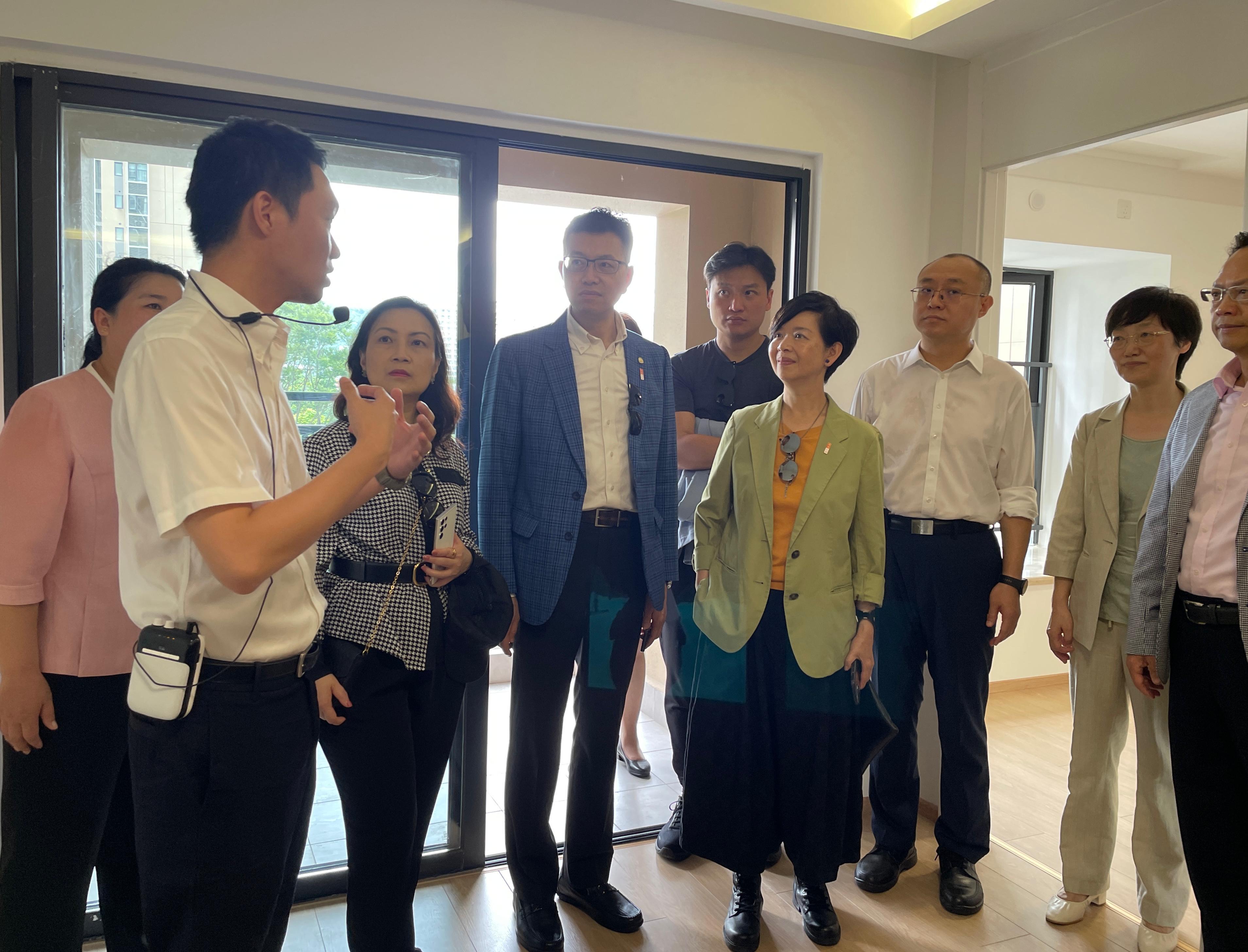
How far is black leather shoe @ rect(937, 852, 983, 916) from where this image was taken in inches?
99.2

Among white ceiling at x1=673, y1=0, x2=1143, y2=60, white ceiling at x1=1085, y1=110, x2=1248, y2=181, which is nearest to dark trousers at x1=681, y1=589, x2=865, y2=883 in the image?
white ceiling at x1=673, y1=0, x2=1143, y2=60

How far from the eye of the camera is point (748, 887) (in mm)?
2393

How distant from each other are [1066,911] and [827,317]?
1.78m

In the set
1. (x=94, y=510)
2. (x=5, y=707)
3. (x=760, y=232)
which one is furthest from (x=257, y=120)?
(x=760, y=232)

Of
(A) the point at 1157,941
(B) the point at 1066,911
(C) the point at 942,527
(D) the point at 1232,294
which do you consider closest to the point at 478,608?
(C) the point at 942,527

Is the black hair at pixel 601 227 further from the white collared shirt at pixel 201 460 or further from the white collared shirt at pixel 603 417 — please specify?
the white collared shirt at pixel 201 460

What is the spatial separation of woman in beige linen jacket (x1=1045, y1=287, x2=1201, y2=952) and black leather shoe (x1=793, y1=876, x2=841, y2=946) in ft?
2.13

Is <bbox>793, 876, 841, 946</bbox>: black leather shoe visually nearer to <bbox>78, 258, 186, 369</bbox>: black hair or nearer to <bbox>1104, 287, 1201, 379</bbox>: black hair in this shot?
<bbox>1104, 287, 1201, 379</bbox>: black hair

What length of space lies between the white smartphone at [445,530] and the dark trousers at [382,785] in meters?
0.21

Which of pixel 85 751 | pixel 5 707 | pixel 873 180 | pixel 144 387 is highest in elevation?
pixel 873 180

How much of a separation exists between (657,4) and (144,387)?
227cm

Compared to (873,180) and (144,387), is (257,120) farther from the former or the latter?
(873,180)

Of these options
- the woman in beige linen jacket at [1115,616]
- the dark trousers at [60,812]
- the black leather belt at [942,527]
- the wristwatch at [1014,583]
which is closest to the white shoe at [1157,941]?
the woman in beige linen jacket at [1115,616]

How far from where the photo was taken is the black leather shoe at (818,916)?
235 cm
